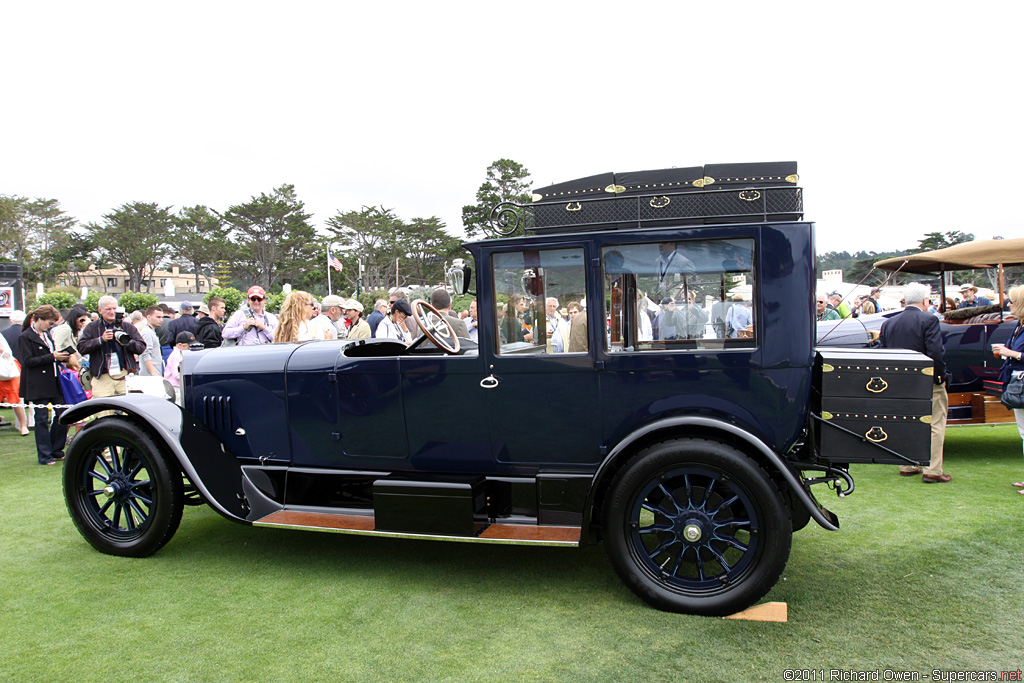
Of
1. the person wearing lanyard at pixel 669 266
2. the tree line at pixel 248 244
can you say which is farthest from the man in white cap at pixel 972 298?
the tree line at pixel 248 244

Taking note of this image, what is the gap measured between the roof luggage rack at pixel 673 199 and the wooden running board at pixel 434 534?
5.33 ft

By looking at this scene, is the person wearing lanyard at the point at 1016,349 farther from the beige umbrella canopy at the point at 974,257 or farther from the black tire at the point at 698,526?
the black tire at the point at 698,526

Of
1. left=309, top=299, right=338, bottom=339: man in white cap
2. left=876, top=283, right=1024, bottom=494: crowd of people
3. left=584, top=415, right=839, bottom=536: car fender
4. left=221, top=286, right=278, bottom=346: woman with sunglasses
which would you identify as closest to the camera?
left=584, top=415, right=839, bottom=536: car fender

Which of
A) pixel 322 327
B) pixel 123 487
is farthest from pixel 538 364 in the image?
pixel 322 327

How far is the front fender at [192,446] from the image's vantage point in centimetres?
388

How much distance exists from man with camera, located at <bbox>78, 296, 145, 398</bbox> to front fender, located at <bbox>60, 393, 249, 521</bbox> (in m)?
3.13

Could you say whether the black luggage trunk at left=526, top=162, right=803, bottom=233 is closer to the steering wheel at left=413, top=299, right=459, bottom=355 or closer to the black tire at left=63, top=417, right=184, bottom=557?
the steering wheel at left=413, top=299, right=459, bottom=355

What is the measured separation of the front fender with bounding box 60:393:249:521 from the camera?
3.88 metres

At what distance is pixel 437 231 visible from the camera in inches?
2344

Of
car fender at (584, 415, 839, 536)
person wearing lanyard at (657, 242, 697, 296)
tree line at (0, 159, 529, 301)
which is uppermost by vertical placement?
tree line at (0, 159, 529, 301)

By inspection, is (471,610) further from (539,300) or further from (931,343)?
(931,343)

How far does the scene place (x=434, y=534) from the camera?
346 cm

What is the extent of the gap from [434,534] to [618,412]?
1215 millimetres

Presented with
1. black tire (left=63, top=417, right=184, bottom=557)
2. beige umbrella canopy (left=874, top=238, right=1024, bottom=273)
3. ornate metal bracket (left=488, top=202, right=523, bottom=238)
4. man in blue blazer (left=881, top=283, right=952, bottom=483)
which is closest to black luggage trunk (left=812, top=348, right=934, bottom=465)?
ornate metal bracket (left=488, top=202, right=523, bottom=238)
